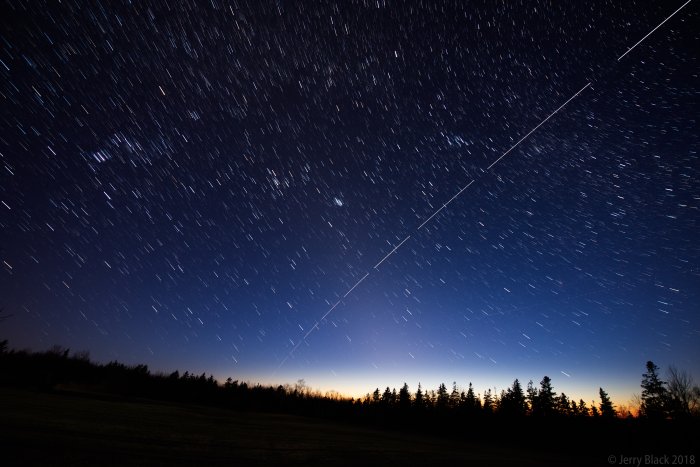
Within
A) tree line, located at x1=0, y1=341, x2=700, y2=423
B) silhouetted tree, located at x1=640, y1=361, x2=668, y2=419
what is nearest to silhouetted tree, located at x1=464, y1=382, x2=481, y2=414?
tree line, located at x1=0, y1=341, x2=700, y2=423

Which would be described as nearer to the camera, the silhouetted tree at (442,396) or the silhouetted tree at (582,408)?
the silhouetted tree at (582,408)

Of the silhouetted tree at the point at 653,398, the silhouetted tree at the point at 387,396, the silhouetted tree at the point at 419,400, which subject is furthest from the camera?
the silhouetted tree at the point at 387,396

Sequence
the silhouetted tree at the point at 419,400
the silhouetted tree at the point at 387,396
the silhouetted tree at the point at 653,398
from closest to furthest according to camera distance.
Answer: the silhouetted tree at the point at 653,398
the silhouetted tree at the point at 419,400
the silhouetted tree at the point at 387,396

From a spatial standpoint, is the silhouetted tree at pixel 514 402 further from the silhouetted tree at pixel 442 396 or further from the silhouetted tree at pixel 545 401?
the silhouetted tree at pixel 442 396

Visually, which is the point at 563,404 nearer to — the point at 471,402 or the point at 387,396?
the point at 471,402

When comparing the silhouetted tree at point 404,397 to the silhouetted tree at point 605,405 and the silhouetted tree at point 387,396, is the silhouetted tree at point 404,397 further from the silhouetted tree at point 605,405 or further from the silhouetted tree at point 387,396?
the silhouetted tree at point 605,405

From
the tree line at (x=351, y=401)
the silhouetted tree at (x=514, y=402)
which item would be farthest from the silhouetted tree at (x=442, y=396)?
the silhouetted tree at (x=514, y=402)

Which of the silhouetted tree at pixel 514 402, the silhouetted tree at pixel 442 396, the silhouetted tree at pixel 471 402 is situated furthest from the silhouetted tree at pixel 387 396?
the silhouetted tree at pixel 514 402

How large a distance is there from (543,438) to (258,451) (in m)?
48.0

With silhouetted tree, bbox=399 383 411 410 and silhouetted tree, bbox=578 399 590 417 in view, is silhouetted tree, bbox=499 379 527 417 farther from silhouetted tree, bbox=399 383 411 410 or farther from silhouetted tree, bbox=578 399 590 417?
silhouetted tree, bbox=399 383 411 410

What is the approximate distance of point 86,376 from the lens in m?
64.5

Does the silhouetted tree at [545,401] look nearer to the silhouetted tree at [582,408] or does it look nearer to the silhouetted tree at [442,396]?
the silhouetted tree at [582,408]

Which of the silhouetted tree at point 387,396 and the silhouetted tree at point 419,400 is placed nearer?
the silhouetted tree at point 419,400

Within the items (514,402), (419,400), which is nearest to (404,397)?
(419,400)
